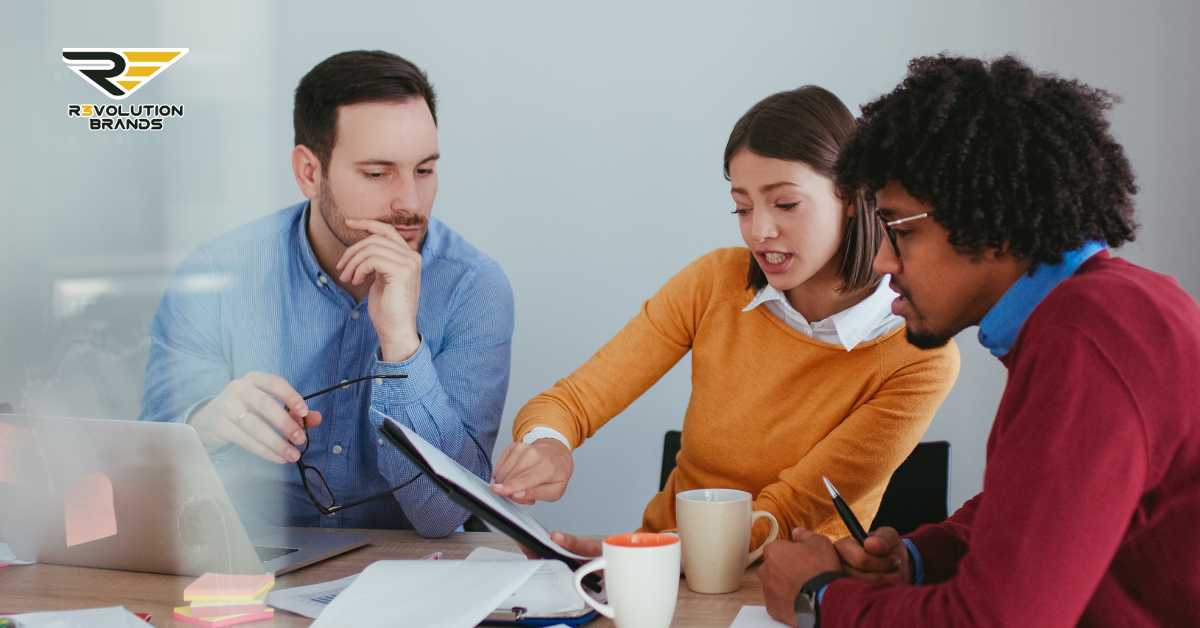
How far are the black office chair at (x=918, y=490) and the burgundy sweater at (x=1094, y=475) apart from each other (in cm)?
95

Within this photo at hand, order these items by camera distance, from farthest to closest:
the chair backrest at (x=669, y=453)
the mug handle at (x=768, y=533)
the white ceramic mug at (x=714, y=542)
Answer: the chair backrest at (x=669, y=453), the mug handle at (x=768, y=533), the white ceramic mug at (x=714, y=542)

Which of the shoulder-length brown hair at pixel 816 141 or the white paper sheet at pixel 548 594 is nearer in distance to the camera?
the white paper sheet at pixel 548 594

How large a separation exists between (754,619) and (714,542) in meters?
0.12

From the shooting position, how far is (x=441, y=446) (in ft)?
5.62

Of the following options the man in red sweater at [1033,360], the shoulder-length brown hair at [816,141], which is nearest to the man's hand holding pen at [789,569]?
the man in red sweater at [1033,360]

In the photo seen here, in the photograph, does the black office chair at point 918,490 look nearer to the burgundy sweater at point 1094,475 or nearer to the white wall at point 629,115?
the white wall at point 629,115

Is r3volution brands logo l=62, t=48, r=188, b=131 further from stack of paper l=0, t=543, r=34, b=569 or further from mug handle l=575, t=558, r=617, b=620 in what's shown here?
mug handle l=575, t=558, r=617, b=620

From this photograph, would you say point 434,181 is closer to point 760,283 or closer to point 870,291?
point 760,283

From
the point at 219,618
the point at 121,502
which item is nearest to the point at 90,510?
the point at 121,502

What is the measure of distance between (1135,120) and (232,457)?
210 centimetres

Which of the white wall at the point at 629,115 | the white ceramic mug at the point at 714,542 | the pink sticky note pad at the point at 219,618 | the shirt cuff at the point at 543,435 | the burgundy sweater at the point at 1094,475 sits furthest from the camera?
the white wall at the point at 629,115

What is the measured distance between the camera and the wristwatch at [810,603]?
1.01 meters

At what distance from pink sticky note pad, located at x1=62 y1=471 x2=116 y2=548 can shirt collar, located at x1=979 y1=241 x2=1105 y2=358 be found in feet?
3.23

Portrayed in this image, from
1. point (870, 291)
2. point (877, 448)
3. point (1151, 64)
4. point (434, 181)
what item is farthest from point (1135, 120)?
point (434, 181)
